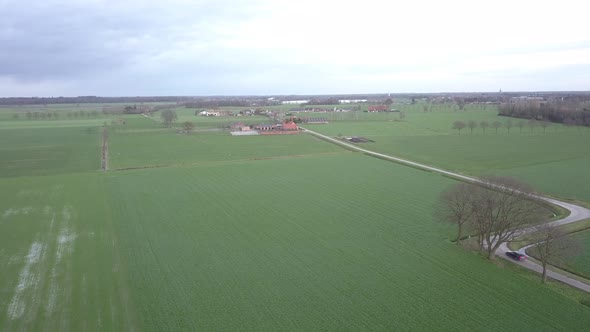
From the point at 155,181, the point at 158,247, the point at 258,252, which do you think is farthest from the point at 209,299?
the point at 155,181

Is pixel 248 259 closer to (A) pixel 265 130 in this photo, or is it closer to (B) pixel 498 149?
(B) pixel 498 149

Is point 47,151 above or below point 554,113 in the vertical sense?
below

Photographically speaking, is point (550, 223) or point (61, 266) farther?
point (550, 223)

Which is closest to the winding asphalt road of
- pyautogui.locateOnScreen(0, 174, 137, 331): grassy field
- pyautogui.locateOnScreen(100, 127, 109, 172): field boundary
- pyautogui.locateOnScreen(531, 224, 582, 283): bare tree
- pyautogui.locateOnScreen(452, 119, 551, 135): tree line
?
pyautogui.locateOnScreen(531, 224, 582, 283): bare tree

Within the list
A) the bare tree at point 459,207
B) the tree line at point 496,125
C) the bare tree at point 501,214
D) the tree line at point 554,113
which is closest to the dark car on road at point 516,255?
the bare tree at point 501,214

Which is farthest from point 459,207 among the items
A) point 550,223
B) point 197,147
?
point 197,147

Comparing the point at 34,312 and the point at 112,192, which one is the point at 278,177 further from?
the point at 34,312

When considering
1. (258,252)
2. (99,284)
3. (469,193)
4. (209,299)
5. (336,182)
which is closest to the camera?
(209,299)
